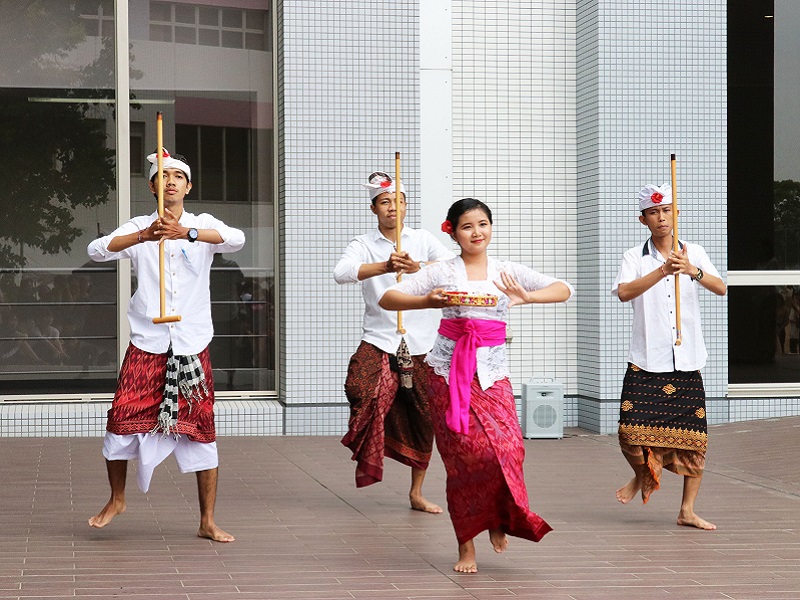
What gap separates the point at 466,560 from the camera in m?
5.85

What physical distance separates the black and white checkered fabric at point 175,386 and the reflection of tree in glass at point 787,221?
264 inches

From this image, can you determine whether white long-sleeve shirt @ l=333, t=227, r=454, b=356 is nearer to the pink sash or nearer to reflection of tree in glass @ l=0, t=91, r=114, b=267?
the pink sash

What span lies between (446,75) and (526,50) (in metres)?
0.76

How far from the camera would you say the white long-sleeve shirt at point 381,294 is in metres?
7.38

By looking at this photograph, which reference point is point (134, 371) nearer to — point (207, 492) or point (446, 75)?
point (207, 492)

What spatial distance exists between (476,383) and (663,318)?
5.53 feet

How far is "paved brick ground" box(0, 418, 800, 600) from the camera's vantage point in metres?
5.50

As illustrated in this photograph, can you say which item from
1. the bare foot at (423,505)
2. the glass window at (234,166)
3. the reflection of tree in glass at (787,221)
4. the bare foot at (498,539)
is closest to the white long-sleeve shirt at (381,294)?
the bare foot at (423,505)

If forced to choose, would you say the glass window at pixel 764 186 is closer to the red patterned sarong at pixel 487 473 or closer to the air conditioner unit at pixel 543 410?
the air conditioner unit at pixel 543 410

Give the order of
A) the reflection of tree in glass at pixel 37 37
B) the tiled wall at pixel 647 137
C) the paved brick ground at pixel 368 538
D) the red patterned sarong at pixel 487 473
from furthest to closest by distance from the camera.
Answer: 1. the reflection of tree in glass at pixel 37 37
2. the tiled wall at pixel 647 137
3. the red patterned sarong at pixel 487 473
4. the paved brick ground at pixel 368 538

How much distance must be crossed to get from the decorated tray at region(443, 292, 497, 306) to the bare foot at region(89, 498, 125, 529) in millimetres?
2118

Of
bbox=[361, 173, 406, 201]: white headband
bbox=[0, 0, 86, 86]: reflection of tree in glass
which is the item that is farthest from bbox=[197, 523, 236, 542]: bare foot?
bbox=[0, 0, 86, 86]: reflection of tree in glass

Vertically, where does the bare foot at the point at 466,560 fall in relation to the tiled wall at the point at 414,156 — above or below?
below

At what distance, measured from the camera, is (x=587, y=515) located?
288 inches
